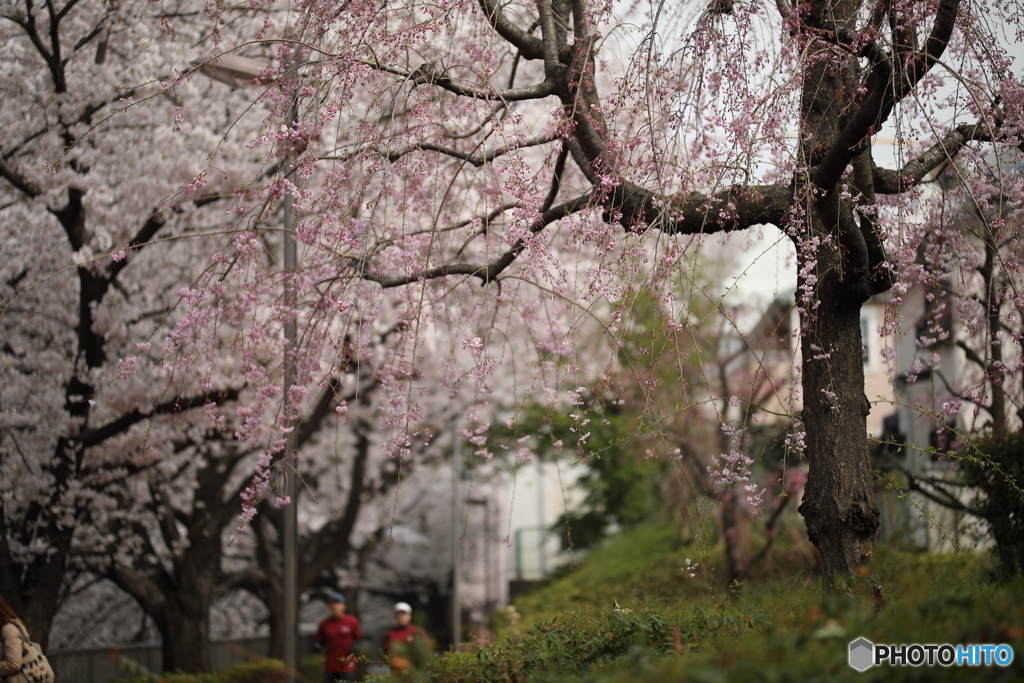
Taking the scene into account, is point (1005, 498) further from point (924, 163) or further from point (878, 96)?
point (878, 96)

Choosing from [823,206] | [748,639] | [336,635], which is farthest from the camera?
[336,635]

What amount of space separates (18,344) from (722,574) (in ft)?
31.3

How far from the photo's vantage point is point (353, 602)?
19812 mm

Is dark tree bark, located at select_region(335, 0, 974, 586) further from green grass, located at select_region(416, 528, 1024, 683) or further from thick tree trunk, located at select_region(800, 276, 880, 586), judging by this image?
green grass, located at select_region(416, 528, 1024, 683)

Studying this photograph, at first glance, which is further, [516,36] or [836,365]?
[516,36]

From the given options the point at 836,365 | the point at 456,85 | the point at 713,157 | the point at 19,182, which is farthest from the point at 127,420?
the point at 836,365

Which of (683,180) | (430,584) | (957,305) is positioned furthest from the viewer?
(430,584)

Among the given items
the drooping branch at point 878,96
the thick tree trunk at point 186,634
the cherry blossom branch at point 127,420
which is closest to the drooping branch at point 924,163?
the drooping branch at point 878,96

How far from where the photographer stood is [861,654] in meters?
3.08

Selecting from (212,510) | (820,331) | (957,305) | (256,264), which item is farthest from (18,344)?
(957,305)

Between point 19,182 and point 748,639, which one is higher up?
point 19,182

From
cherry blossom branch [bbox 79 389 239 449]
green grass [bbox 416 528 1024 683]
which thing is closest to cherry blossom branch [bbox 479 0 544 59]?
green grass [bbox 416 528 1024 683]

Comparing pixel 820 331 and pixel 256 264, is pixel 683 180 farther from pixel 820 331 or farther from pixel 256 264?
pixel 256 264

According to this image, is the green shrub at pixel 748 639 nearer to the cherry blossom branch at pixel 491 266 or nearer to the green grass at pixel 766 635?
the green grass at pixel 766 635
